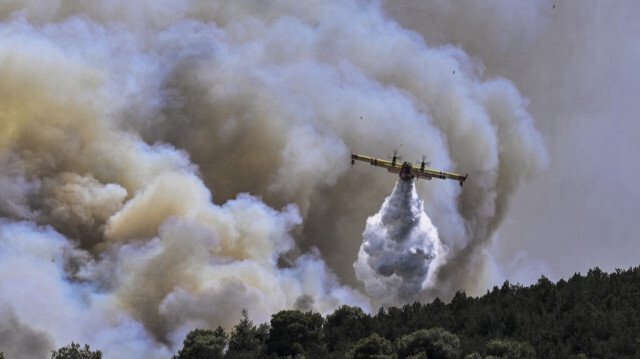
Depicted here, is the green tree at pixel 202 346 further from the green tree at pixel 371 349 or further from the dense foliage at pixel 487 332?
the green tree at pixel 371 349

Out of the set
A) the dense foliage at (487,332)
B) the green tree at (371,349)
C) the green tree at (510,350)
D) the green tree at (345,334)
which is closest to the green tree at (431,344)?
the dense foliage at (487,332)

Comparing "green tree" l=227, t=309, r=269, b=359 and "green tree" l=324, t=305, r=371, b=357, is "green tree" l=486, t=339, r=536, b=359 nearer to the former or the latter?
"green tree" l=324, t=305, r=371, b=357

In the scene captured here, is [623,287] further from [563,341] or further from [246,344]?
[246,344]

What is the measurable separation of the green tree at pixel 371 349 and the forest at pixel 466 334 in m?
0.13

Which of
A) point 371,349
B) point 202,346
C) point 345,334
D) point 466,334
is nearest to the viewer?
point 371,349

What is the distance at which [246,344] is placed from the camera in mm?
194125

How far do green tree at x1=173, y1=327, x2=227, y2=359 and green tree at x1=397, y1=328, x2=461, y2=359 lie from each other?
30.1 metres

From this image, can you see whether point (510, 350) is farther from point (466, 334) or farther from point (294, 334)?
point (294, 334)

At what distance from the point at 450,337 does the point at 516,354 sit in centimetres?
1034

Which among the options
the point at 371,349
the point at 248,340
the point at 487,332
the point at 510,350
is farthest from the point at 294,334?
the point at 510,350

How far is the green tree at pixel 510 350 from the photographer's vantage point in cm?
16500

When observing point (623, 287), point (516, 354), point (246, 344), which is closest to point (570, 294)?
point (623, 287)

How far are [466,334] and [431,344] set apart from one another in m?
16.3

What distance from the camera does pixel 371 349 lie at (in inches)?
6762
